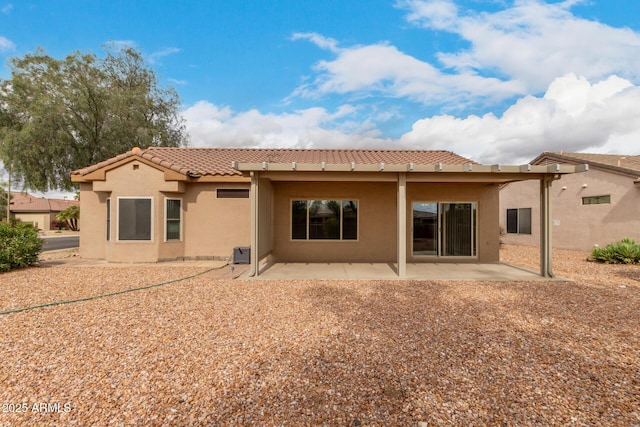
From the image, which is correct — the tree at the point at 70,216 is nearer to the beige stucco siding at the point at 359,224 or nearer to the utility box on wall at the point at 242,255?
the utility box on wall at the point at 242,255

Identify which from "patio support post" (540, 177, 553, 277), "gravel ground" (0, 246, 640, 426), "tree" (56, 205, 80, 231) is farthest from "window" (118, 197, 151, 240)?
"tree" (56, 205, 80, 231)

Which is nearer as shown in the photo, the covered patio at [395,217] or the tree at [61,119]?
the covered patio at [395,217]

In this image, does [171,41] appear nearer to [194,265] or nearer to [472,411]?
[194,265]

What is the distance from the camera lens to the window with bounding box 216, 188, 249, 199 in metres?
10.5

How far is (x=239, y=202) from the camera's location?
34.5ft

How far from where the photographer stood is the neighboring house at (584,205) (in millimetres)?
11414

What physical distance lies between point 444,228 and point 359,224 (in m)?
3.12

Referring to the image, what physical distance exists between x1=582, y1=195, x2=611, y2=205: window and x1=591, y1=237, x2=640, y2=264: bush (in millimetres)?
2132

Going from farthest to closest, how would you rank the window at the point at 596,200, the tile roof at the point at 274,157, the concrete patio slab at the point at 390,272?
the window at the point at 596,200 < the tile roof at the point at 274,157 < the concrete patio slab at the point at 390,272

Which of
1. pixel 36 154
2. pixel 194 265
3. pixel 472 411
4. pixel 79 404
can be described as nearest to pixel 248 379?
pixel 79 404

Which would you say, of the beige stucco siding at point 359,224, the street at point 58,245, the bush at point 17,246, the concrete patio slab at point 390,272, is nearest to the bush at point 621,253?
the concrete patio slab at point 390,272

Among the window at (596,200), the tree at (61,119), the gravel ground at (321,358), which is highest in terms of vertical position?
the tree at (61,119)

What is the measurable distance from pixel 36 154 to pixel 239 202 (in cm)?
1085

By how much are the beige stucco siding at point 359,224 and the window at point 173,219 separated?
136 inches
